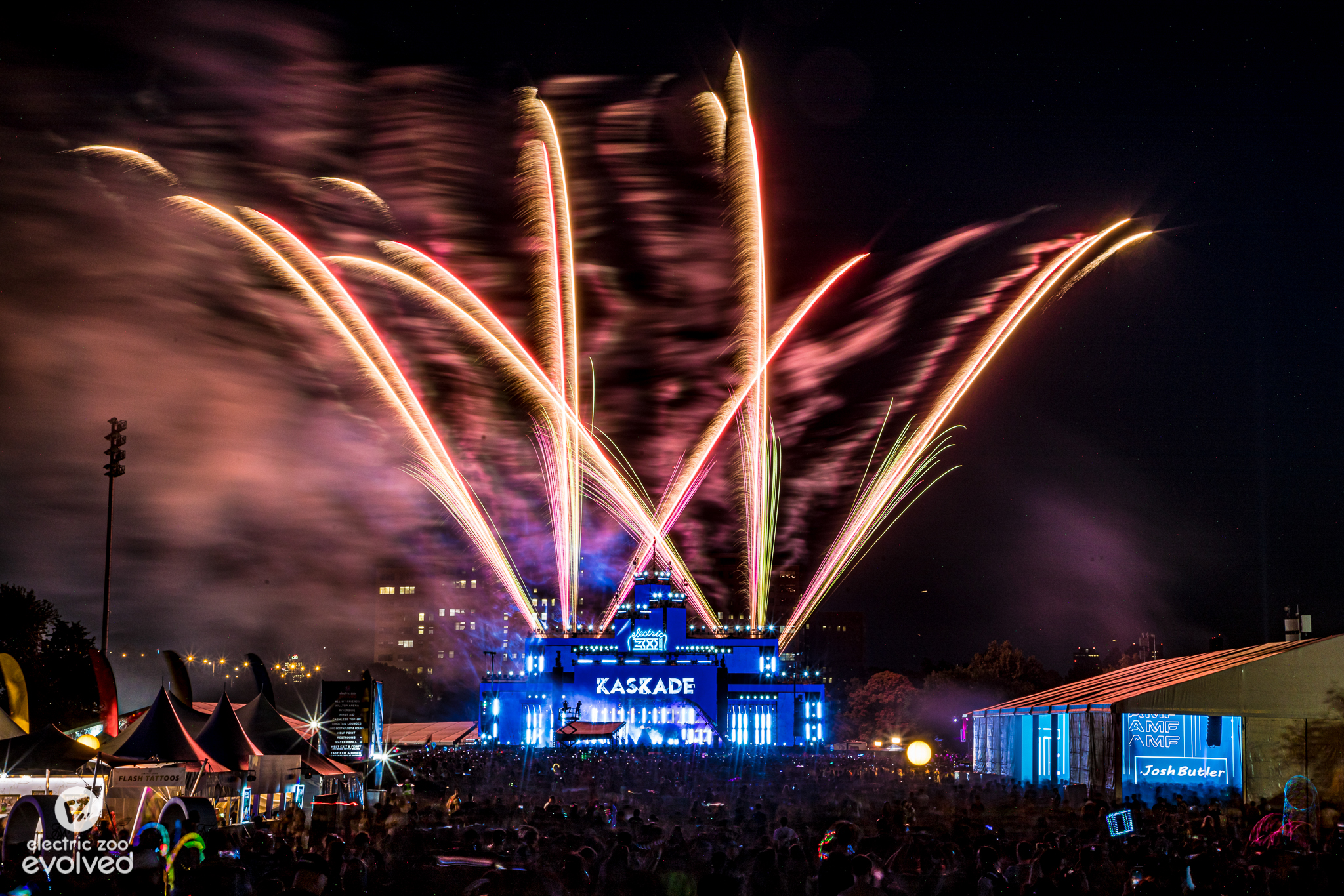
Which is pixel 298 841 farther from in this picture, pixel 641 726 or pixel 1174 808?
pixel 641 726

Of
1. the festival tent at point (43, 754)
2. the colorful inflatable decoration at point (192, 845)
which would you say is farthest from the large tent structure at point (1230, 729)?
the festival tent at point (43, 754)

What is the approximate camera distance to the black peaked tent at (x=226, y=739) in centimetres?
2259

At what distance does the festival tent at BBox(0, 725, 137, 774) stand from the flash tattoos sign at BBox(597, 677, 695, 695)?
5780 cm

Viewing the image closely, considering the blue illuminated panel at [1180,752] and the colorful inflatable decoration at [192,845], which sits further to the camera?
the blue illuminated panel at [1180,752]

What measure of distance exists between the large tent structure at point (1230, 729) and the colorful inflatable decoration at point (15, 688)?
2687 cm

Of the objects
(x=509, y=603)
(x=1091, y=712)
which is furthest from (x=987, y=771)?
(x=509, y=603)

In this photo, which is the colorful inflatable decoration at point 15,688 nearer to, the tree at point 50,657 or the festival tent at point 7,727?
the festival tent at point 7,727

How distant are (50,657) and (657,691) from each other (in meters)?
37.2

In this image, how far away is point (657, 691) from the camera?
77062mm

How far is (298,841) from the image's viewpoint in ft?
53.7

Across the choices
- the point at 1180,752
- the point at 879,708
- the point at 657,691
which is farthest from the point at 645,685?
the point at 1180,752

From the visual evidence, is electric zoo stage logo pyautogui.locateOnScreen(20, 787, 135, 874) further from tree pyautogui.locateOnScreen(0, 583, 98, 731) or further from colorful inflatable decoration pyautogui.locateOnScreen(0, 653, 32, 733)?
tree pyautogui.locateOnScreen(0, 583, 98, 731)

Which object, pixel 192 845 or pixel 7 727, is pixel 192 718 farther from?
pixel 192 845

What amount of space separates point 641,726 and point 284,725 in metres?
50.1
